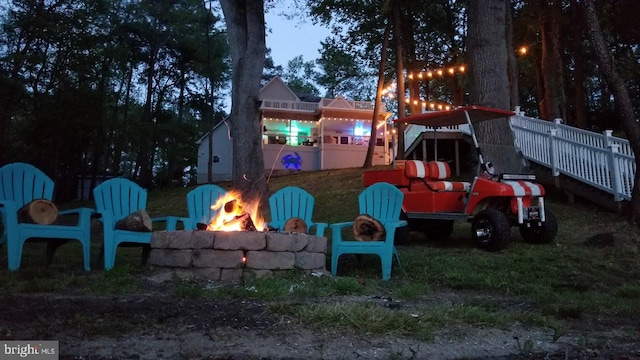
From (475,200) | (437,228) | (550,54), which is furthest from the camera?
(550,54)

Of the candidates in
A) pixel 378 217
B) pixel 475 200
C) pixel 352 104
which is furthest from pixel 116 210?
pixel 352 104

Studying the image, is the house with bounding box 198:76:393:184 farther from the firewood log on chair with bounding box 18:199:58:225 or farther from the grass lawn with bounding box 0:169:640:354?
the firewood log on chair with bounding box 18:199:58:225

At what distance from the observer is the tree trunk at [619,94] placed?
745 centimetres

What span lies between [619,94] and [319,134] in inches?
643

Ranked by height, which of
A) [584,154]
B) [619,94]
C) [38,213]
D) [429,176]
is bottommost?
[38,213]

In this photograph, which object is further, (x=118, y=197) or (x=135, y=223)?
(x=118, y=197)

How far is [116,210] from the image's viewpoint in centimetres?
565

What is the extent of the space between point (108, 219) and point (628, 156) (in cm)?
813

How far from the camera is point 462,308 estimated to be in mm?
3568

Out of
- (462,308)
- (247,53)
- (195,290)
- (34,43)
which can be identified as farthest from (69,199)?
(462,308)

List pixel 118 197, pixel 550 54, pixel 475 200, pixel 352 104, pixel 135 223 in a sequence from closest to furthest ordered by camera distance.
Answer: pixel 135 223, pixel 118 197, pixel 475 200, pixel 550 54, pixel 352 104

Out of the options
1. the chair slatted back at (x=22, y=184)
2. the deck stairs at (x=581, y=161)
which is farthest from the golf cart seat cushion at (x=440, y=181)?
the chair slatted back at (x=22, y=184)

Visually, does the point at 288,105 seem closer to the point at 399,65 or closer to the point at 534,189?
the point at 399,65

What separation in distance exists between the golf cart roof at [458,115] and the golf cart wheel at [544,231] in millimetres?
1714
